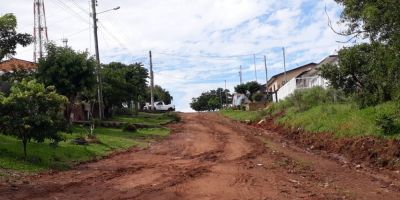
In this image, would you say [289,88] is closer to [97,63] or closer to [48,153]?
[97,63]

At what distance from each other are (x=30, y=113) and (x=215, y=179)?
23.5 ft

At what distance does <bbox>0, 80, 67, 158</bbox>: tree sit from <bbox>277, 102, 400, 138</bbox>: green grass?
36.5ft

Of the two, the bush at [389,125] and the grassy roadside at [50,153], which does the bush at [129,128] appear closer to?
the grassy roadside at [50,153]

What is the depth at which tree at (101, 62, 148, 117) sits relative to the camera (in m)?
48.2

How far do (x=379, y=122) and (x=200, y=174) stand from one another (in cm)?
777

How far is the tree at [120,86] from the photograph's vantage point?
48219 mm

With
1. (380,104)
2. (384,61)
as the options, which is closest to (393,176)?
(384,61)

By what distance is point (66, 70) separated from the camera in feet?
111

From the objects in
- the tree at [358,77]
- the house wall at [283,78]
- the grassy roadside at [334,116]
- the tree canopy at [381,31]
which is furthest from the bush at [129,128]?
the house wall at [283,78]

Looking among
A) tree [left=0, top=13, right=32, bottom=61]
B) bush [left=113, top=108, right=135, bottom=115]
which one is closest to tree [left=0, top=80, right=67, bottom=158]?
tree [left=0, top=13, right=32, bottom=61]

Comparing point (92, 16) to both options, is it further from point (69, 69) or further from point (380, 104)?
point (380, 104)

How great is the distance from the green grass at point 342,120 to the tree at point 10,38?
→ 44.4 ft

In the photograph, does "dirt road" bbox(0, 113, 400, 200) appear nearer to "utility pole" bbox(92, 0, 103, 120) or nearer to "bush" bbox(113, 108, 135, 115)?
"utility pole" bbox(92, 0, 103, 120)

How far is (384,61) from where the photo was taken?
14.3 metres
